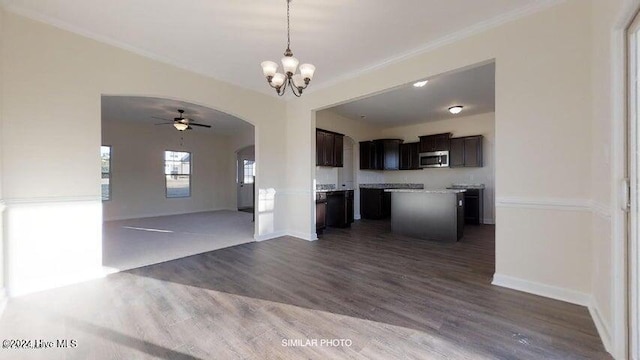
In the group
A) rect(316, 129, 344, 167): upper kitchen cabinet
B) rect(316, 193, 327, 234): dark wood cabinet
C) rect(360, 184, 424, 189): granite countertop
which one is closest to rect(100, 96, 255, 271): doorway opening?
rect(316, 193, 327, 234): dark wood cabinet

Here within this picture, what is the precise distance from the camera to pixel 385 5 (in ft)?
7.95

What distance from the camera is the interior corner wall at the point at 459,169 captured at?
6.23 metres

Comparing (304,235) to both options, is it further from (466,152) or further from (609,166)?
(466,152)

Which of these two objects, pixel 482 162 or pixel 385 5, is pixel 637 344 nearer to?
pixel 385 5

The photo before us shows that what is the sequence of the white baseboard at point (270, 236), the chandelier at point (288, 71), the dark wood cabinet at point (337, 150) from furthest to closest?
the dark wood cabinet at point (337, 150) < the white baseboard at point (270, 236) < the chandelier at point (288, 71)

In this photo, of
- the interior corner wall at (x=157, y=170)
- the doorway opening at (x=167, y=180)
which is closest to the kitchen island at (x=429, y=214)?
the doorway opening at (x=167, y=180)

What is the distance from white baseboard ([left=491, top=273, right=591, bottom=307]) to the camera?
2227 millimetres

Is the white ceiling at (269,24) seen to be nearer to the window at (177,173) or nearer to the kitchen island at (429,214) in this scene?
the kitchen island at (429,214)

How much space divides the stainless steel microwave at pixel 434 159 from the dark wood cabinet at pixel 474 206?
950 mm

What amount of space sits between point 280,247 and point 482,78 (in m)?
4.35

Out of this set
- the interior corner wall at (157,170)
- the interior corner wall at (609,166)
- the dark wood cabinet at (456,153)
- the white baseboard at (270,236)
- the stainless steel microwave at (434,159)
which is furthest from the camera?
the interior corner wall at (157,170)

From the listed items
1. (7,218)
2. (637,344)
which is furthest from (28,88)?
(637,344)

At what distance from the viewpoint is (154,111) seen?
615cm

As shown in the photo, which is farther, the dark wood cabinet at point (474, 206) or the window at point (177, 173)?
the window at point (177, 173)
